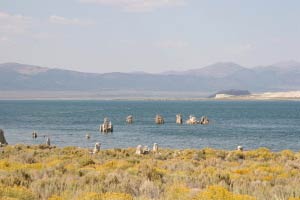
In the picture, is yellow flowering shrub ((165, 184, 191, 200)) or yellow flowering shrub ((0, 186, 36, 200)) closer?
yellow flowering shrub ((0, 186, 36, 200))

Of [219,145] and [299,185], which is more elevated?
[299,185]

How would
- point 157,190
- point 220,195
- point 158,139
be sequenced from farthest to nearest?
point 158,139 < point 157,190 < point 220,195

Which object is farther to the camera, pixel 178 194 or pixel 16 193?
pixel 178 194

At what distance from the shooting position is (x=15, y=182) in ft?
41.9

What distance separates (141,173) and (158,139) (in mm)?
54651

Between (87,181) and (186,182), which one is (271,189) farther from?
(87,181)

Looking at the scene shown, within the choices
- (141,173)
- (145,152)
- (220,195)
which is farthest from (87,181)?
(145,152)

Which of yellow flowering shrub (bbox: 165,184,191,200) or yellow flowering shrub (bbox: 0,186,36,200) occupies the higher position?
yellow flowering shrub (bbox: 0,186,36,200)

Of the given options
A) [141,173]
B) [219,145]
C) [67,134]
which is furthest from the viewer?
[67,134]

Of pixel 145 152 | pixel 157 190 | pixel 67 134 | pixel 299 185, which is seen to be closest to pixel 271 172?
pixel 299 185

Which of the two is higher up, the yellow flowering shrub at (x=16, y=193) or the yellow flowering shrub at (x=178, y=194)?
the yellow flowering shrub at (x=16, y=193)

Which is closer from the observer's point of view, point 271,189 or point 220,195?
point 220,195

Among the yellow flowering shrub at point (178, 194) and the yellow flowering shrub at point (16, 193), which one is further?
the yellow flowering shrub at point (178, 194)

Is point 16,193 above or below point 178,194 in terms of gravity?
above
